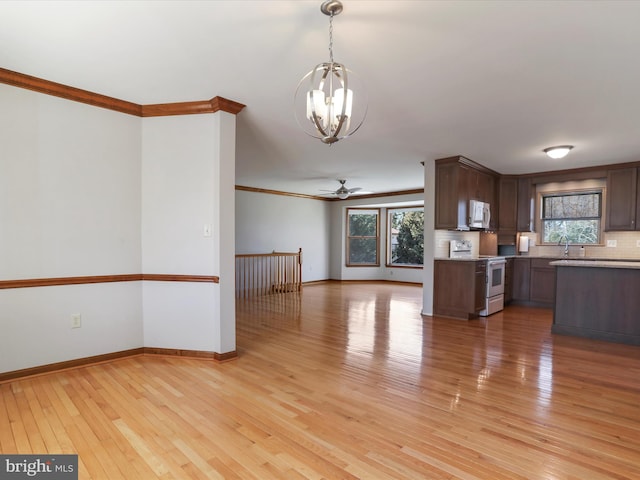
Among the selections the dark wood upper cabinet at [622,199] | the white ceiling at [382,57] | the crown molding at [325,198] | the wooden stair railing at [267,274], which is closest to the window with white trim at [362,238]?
the crown molding at [325,198]

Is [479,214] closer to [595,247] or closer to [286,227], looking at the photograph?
[595,247]

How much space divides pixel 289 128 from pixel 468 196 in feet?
10.9

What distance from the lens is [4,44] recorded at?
245 cm

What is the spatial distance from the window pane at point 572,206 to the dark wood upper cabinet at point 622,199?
0.31 m

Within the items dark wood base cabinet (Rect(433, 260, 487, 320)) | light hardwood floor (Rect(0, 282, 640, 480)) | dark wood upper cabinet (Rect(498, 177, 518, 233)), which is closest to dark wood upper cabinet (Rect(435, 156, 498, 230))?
dark wood base cabinet (Rect(433, 260, 487, 320))

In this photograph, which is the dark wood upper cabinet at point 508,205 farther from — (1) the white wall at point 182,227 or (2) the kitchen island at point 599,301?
(1) the white wall at point 182,227

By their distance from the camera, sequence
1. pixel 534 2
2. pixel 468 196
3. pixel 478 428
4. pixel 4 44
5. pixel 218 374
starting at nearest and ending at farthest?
pixel 534 2 → pixel 478 428 → pixel 4 44 → pixel 218 374 → pixel 468 196

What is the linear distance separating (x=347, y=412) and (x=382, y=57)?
8.36 ft

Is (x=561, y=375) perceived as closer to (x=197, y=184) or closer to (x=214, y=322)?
A: (x=214, y=322)

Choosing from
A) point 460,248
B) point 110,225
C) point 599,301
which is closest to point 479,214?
point 460,248

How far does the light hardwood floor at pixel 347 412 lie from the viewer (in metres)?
1.87

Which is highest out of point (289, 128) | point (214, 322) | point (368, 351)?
point (289, 128)

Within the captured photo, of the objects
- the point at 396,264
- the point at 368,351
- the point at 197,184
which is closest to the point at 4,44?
the point at 197,184

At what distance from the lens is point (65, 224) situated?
3.14 metres
